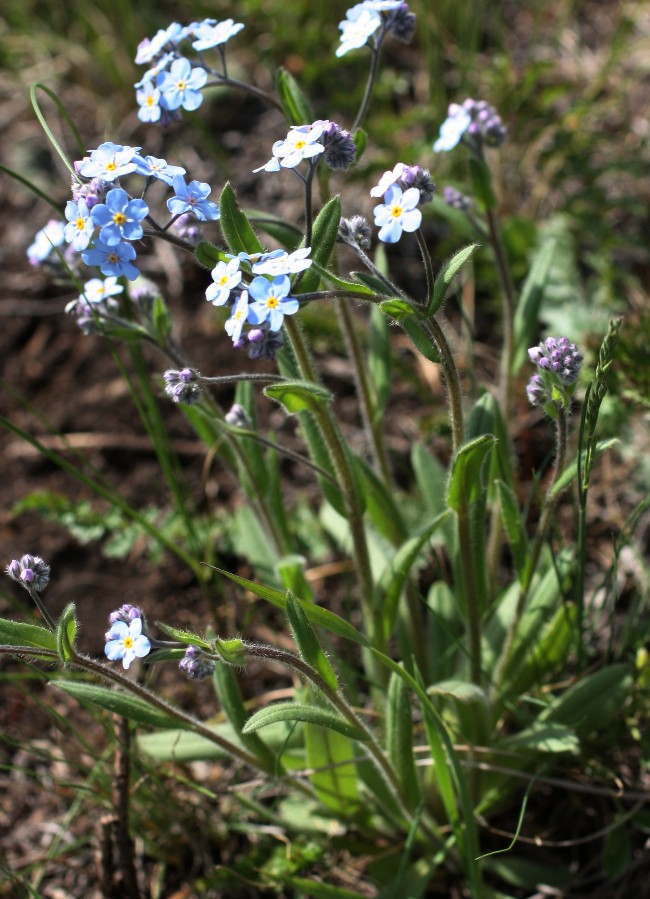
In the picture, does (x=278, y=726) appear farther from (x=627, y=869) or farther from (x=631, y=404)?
(x=631, y=404)

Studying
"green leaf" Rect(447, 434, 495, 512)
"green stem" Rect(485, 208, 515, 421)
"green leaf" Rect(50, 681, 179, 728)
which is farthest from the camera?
"green stem" Rect(485, 208, 515, 421)

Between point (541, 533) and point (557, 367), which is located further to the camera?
point (541, 533)

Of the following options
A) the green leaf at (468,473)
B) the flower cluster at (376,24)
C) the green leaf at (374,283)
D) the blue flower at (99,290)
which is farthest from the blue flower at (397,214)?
the blue flower at (99,290)

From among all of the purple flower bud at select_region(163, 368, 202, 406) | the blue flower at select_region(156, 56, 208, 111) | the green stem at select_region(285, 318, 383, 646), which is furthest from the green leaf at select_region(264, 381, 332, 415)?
the blue flower at select_region(156, 56, 208, 111)

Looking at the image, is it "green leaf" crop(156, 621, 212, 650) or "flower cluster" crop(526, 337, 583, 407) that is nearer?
"green leaf" crop(156, 621, 212, 650)

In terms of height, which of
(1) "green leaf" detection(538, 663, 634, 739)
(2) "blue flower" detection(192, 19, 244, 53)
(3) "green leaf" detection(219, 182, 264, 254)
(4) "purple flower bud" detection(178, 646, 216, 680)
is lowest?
(1) "green leaf" detection(538, 663, 634, 739)

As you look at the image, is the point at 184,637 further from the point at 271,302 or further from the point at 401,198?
the point at 401,198

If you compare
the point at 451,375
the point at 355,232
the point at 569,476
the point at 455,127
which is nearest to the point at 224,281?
the point at 355,232

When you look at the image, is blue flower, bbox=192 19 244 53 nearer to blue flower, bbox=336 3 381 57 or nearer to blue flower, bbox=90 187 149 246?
blue flower, bbox=336 3 381 57
